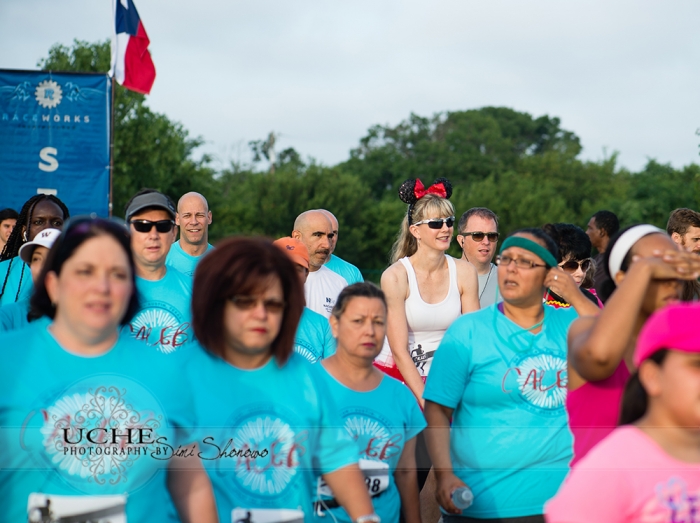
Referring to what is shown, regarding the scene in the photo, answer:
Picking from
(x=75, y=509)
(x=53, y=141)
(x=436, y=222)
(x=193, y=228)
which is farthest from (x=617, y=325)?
(x=53, y=141)

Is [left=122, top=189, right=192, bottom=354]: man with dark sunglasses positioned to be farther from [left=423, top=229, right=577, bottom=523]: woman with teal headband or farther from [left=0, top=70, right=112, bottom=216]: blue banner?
[left=0, top=70, right=112, bottom=216]: blue banner

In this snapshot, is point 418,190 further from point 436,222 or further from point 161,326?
point 161,326

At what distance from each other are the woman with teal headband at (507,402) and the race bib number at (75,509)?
1.61m

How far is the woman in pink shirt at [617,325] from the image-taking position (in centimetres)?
266

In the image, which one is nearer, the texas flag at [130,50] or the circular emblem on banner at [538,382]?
the circular emblem on banner at [538,382]

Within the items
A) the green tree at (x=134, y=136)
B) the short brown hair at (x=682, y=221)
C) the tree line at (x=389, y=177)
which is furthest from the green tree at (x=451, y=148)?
the short brown hair at (x=682, y=221)

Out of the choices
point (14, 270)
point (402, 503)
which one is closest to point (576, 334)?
point (402, 503)

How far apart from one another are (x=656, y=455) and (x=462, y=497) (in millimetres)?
1690

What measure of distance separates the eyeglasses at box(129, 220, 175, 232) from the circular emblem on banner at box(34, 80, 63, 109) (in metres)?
7.93

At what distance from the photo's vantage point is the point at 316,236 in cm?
689

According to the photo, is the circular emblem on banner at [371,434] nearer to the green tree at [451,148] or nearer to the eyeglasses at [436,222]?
the eyeglasses at [436,222]

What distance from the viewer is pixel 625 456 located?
2096mm

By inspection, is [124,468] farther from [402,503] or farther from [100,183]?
[100,183]

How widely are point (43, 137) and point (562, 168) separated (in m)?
49.8
